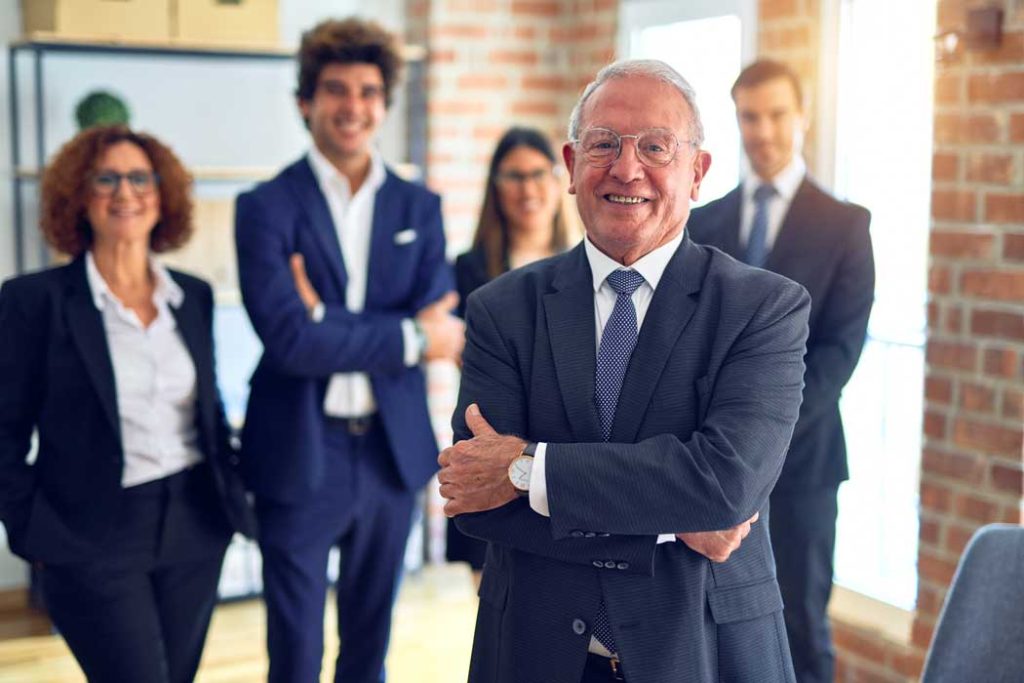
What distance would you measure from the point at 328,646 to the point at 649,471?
2785 millimetres

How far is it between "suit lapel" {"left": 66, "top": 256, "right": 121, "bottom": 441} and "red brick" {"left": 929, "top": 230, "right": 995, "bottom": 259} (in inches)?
83.2

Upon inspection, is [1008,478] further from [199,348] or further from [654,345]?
[199,348]

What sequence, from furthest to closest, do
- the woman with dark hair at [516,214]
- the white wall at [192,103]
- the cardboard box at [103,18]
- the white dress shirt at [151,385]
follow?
the white wall at [192,103]
the cardboard box at [103,18]
the woman with dark hair at [516,214]
the white dress shirt at [151,385]

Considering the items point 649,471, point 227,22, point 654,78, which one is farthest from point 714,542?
point 227,22

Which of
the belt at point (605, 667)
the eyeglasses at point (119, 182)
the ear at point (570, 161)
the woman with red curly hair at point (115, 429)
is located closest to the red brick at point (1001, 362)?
the ear at point (570, 161)

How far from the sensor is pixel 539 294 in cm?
193

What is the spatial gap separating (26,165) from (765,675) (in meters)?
3.77

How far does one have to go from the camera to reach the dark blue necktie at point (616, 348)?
1.85m

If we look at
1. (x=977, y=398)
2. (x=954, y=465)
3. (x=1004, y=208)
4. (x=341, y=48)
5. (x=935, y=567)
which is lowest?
(x=935, y=567)

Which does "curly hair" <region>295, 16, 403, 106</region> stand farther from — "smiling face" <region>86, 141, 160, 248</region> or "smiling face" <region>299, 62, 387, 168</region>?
"smiling face" <region>86, 141, 160, 248</region>

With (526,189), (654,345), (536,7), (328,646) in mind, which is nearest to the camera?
(654,345)

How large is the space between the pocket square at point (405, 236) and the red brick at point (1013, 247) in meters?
1.48

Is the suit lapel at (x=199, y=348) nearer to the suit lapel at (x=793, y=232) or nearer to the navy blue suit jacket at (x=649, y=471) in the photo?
the navy blue suit jacket at (x=649, y=471)

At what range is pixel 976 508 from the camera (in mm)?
3227
